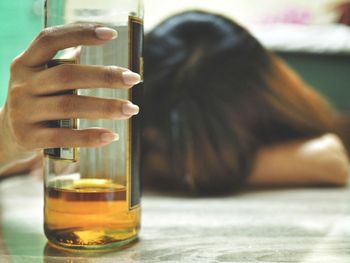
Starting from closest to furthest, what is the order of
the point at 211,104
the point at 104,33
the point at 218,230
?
the point at 104,33 → the point at 218,230 → the point at 211,104

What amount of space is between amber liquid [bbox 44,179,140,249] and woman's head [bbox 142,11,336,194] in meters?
0.43

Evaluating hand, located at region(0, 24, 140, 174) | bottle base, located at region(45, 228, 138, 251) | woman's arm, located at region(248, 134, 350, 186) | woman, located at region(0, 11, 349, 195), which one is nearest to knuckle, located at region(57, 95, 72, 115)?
hand, located at region(0, 24, 140, 174)

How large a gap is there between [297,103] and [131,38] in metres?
0.69

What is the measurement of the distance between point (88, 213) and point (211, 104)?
52cm

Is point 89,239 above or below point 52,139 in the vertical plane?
below

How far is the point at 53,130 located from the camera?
475 mm

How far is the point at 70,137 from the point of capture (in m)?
0.47

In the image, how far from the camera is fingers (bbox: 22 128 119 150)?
17.9 inches

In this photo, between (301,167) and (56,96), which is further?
(301,167)

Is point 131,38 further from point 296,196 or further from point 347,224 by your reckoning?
point 296,196

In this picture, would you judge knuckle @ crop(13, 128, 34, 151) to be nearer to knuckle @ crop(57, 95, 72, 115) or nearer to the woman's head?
knuckle @ crop(57, 95, 72, 115)

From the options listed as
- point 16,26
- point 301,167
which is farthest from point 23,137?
point 16,26

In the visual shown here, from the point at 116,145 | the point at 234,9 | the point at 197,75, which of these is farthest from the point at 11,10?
the point at 116,145

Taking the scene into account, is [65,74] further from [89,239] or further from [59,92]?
[89,239]
